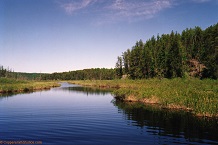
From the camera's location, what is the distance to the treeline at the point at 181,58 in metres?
78.0

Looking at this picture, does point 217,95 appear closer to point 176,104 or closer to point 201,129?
point 176,104

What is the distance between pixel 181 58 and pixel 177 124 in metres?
63.2

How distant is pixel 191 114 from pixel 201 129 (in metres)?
6.51

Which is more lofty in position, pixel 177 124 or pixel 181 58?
pixel 181 58

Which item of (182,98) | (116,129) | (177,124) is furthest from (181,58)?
(116,129)

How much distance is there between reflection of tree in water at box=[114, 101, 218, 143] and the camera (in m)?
16.8

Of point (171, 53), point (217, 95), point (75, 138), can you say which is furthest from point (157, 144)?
point (171, 53)

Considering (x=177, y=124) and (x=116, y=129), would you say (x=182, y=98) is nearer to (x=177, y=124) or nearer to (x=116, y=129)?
(x=177, y=124)

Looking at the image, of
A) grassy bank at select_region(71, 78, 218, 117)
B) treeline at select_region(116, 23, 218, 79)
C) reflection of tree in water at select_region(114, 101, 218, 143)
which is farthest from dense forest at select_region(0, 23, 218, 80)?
reflection of tree in water at select_region(114, 101, 218, 143)

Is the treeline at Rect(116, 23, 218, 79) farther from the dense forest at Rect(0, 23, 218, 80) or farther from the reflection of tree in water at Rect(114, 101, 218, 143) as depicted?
the reflection of tree in water at Rect(114, 101, 218, 143)

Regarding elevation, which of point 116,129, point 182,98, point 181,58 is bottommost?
point 116,129

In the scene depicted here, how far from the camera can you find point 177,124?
20312mm

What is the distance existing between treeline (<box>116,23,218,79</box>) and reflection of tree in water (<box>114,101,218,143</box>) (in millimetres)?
48008

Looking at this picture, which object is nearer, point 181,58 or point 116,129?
point 116,129
